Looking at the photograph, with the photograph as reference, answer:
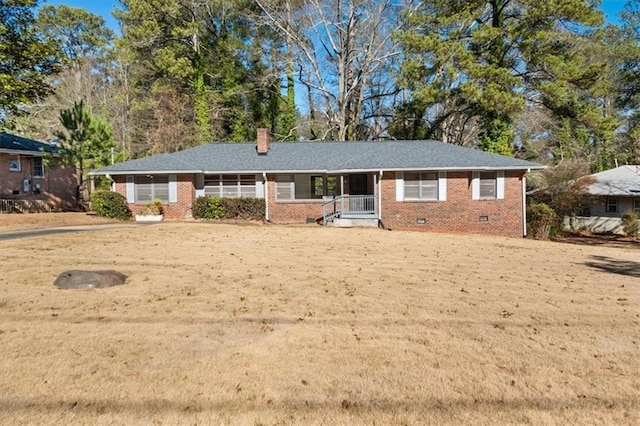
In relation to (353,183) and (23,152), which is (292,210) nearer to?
(353,183)

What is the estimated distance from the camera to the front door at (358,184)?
71.5ft

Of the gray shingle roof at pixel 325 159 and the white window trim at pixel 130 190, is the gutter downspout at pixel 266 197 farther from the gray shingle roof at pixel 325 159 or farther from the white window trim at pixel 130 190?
the white window trim at pixel 130 190

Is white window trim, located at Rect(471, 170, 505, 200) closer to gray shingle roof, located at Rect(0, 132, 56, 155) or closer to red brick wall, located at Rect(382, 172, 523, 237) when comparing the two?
red brick wall, located at Rect(382, 172, 523, 237)

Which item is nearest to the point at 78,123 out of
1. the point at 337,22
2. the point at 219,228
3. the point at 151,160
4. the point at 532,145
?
the point at 151,160

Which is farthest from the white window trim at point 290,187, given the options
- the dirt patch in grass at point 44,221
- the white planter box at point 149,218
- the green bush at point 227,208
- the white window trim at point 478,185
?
the white window trim at point 478,185

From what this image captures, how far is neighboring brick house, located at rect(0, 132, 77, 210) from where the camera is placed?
24.0m

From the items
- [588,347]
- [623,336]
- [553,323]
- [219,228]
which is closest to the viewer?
[588,347]

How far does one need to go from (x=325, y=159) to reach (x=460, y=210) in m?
7.40

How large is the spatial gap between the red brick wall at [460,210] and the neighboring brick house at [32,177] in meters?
19.5

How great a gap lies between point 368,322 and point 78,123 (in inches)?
972

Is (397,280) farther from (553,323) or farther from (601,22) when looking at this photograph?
(601,22)

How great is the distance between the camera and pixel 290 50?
112 feet

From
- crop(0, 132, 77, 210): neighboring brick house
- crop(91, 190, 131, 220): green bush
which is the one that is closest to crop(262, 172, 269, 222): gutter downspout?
crop(91, 190, 131, 220): green bush

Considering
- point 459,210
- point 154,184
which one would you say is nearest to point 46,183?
point 154,184
